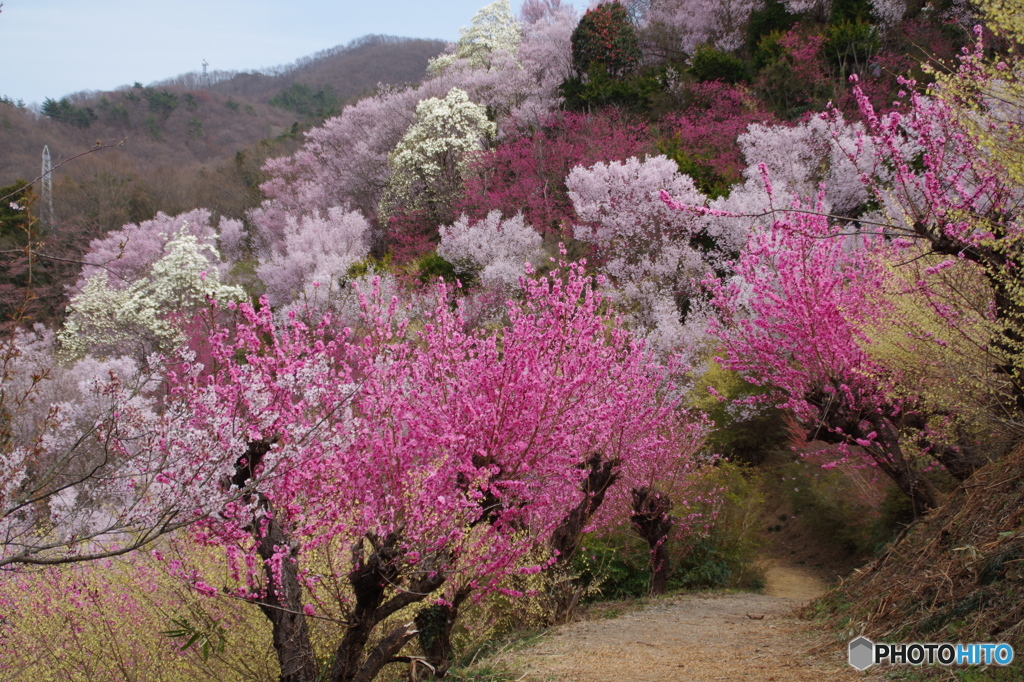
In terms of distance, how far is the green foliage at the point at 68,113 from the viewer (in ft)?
176

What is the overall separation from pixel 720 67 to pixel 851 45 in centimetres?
423

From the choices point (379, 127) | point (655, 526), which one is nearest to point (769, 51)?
point (379, 127)

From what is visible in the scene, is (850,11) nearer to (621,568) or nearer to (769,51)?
(769,51)

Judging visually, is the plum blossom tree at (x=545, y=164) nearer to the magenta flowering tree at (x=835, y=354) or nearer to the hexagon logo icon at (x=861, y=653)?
the magenta flowering tree at (x=835, y=354)

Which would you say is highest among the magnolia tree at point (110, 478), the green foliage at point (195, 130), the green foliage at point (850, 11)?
the green foliage at point (195, 130)

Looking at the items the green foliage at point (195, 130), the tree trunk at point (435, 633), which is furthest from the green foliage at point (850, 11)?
the green foliage at point (195, 130)

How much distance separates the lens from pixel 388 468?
229 inches

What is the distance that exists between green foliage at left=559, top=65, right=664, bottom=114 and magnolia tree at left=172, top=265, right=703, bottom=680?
66.2 feet

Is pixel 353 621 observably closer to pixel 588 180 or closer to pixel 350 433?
pixel 350 433

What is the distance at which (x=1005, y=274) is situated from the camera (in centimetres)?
472

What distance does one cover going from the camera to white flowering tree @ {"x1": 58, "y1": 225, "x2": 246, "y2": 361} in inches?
806

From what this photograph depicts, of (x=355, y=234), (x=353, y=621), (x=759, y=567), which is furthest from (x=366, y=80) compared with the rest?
(x=353, y=621)

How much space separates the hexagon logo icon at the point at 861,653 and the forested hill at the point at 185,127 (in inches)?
781

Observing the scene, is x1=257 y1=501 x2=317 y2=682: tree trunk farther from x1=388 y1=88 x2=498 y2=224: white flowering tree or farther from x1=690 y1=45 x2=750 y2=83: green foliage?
x1=690 y1=45 x2=750 y2=83: green foliage
